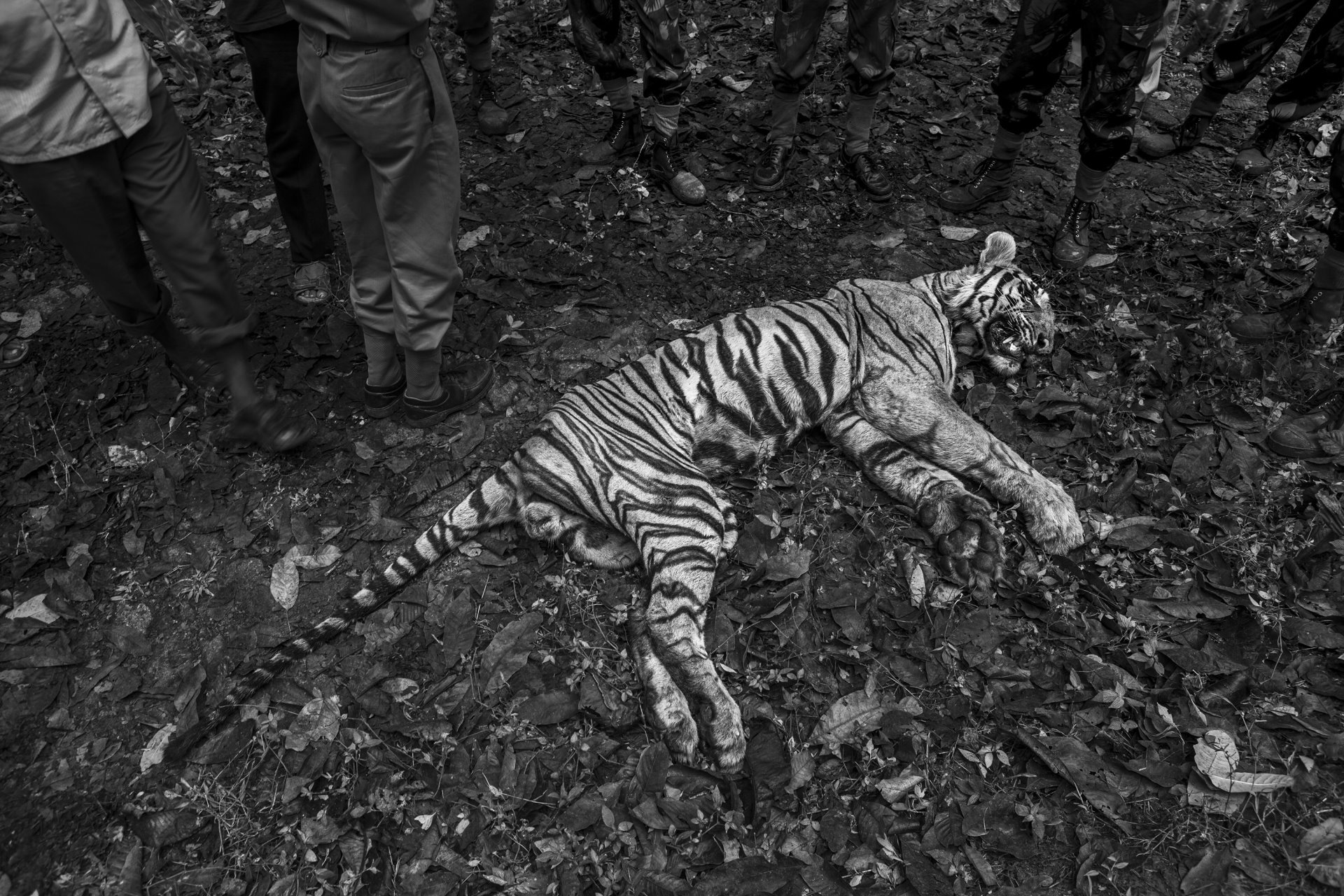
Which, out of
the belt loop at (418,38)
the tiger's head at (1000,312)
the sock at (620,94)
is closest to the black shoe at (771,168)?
the sock at (620,94)

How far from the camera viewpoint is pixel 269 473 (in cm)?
391

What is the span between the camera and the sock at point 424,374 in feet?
12.4

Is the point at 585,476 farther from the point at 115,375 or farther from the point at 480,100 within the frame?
the point at 480,100

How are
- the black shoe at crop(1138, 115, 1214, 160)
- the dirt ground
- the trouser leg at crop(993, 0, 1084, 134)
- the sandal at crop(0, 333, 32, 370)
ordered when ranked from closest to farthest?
the dirt ground, the sandal at crop(0, 333, 32, 370), the trouser leg at crop(993, 0, 1084, 134), the black shoe at crop(1138, 115, 1214, 160)

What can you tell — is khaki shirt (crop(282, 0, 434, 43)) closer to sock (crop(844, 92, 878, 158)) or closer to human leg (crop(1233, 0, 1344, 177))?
sock (crop(844, 92, 878, 158))

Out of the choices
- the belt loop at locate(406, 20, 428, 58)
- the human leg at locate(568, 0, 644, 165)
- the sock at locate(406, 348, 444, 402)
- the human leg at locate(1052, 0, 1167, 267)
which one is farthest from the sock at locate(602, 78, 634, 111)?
the human leg at locate(1052, 0, 1167, 267)

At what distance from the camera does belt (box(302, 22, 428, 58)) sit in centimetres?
287

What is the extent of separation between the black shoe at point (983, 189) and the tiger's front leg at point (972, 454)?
198cm

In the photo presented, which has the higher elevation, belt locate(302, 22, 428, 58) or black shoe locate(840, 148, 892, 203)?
belt locate(302, 22, 428, 58)

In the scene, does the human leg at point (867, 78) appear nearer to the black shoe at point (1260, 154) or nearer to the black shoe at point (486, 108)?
the black shoe at point (1260, 154)

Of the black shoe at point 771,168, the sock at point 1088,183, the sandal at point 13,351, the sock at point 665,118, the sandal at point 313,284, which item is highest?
the sock at point 1088,183

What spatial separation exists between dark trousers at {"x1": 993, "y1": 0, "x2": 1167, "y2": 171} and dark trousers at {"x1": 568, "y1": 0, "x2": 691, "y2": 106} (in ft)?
6.96

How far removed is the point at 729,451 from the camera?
12.5 feet

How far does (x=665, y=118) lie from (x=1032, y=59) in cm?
240
